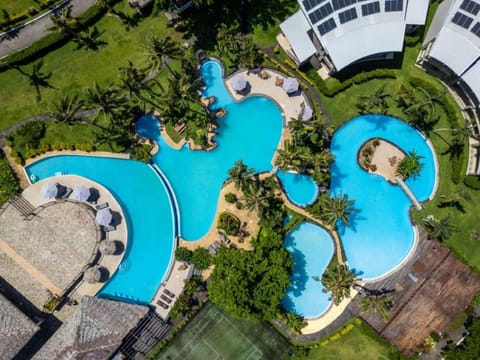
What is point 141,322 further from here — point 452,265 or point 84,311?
point 452,265

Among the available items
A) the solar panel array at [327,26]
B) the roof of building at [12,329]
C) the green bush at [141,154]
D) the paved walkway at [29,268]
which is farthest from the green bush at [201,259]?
the solar panel array at [327,26]

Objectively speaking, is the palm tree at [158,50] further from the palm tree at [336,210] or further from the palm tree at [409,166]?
the palm tree at [409,166]

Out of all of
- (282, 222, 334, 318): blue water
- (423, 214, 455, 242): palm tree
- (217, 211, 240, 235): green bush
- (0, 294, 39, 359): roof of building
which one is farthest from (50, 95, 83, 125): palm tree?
(423, 214, 455, 242): palm tree

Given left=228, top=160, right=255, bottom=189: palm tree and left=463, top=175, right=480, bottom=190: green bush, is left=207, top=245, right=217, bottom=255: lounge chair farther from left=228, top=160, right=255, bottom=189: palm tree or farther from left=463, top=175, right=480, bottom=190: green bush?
left=463, top=175, right=480, bottom=190: green bush

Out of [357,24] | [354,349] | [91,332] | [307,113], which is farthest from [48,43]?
[354,349]

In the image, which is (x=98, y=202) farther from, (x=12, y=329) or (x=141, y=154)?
(x=12, y=329)
